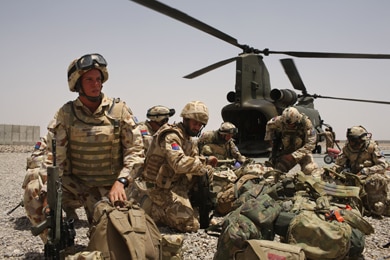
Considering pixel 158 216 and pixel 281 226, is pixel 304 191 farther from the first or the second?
pixel 158 216

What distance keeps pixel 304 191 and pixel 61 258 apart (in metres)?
2.39

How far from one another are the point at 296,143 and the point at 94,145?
16.5 feet

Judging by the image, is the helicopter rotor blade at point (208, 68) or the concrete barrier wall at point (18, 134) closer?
the helicopter rotor blade at point (208, 68)

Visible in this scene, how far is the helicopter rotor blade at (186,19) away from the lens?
21.1 ft

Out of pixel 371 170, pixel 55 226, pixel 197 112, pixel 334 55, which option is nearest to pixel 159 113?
pixel 197 112

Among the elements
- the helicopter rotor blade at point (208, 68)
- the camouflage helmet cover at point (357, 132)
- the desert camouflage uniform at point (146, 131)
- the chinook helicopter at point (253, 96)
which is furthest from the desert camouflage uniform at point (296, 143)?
the helicopter rotor blade at point (208, 68)

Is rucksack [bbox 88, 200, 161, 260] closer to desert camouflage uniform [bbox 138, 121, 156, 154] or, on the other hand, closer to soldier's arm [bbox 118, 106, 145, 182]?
soldier's arm [bbox 118, 106, 145, 182]

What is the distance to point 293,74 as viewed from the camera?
518 inches

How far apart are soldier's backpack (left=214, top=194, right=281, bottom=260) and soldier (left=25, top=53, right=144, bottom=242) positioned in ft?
2.76

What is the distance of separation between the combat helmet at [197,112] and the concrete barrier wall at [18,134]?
1960 centimetres

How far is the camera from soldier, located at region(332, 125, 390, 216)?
576 centimetres

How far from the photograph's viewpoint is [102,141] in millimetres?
3488

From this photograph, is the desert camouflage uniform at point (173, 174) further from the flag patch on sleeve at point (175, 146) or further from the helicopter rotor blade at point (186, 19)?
the helicopter rotor blade at point (186, 19)

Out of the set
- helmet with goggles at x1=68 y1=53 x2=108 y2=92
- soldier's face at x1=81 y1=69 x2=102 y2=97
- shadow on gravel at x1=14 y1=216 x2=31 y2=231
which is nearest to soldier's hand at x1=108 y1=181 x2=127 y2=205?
soldier's face at x1=81 y1=69 x2=102 y2=97
